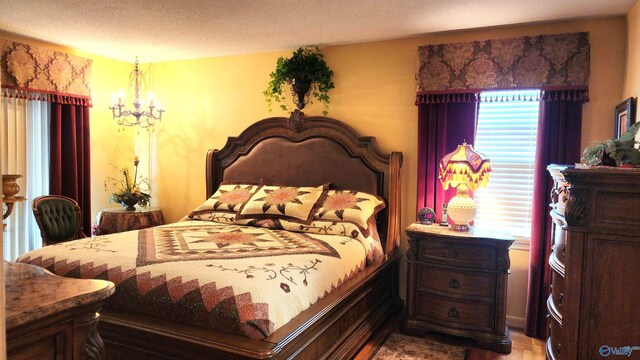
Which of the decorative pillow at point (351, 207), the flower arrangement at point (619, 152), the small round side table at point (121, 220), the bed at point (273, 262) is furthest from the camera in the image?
the small round side table at point (121, 220)

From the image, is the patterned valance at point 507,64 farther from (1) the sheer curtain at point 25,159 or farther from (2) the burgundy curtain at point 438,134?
(1) the sheer curtain at point 25,159

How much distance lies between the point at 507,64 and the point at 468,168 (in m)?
0.88

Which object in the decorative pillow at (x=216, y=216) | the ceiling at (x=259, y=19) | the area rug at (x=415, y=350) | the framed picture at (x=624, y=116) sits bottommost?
the area rug at (x=415, y=350)

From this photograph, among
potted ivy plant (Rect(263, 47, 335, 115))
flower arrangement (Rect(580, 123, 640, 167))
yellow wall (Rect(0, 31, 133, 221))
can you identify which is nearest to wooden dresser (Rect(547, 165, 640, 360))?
flower arrangement (Rect(580, 123, 640, 167))

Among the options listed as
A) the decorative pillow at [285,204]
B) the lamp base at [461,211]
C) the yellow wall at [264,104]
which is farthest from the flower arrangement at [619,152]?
the decorative pillow at [285,204]

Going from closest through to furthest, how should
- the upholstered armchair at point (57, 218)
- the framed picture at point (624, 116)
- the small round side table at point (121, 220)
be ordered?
the framed picture at point (624, 116) < the upholstered armchair at point (57, 218) < the small round side table at point (121, 220)

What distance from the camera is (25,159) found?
4.03m

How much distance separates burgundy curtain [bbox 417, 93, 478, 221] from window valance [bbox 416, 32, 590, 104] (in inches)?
3.3

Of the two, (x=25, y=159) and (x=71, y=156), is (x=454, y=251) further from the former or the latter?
(x=25, y=159)

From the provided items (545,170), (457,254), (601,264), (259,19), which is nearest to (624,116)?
(545,170)

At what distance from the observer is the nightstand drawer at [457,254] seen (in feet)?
10.1

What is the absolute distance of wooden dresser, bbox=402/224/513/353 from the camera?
120 inches

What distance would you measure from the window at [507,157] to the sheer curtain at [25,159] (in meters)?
3.96

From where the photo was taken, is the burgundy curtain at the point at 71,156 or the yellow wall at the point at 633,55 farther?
the burgundy curtain at the point at 71,156
